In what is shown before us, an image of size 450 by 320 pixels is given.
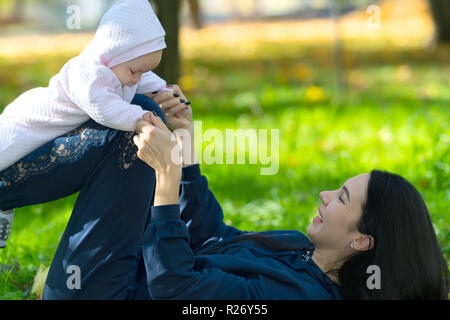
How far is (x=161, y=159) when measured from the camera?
6.40ft

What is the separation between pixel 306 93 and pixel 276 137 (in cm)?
173

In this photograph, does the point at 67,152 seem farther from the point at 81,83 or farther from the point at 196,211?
the point at 196,211

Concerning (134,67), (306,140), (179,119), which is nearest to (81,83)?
(134,67)

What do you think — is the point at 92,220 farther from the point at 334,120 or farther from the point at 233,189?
the point at 334,120

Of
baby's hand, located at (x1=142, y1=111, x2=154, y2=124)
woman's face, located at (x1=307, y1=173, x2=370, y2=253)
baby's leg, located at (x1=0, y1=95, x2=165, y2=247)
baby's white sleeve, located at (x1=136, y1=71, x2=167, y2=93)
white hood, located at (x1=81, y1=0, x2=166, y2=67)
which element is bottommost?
woman's face, located at (x1=307, y1=173, x2=370, y2=253)

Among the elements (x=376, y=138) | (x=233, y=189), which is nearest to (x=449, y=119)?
(x=376, y=138)

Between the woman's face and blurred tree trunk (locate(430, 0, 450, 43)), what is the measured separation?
8533 millimetres

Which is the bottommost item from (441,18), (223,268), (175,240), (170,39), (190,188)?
(223,268)

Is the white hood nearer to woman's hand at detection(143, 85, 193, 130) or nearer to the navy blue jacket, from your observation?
woman's hand at detection(143, 85, 193, 130)

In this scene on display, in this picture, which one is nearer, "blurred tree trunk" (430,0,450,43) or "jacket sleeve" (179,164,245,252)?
"jacket sleeve" (179,164,245,252)

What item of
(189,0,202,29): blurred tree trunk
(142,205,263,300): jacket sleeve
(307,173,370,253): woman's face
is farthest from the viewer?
(189,0,202,29): blurred tree trunk

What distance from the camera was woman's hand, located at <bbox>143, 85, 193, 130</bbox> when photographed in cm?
244

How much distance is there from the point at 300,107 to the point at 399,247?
4253 mm

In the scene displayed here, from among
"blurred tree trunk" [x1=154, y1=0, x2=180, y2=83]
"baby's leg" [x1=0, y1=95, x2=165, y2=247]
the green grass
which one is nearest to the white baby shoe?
"baby's leg" [x1=0, y1=95, x2=165, y2=247]
